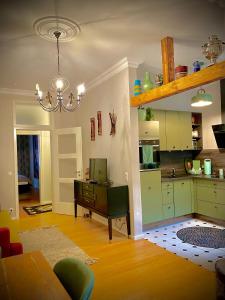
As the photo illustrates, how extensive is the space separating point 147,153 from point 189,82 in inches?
77.8

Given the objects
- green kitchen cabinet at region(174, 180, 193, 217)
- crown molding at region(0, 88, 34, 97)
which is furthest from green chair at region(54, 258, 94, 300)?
crown molding at region(0, 88, 34, 97)

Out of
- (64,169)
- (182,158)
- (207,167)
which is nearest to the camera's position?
(207,167)

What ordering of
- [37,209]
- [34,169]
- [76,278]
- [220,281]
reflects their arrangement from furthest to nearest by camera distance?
[34,169], [37,209], [220,281], [76,278]

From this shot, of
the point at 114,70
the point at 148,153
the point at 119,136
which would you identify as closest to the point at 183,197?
the point at 148,153

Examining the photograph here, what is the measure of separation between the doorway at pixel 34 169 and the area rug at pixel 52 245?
5.00 ft

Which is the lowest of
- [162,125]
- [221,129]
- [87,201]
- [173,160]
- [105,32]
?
[87,201]

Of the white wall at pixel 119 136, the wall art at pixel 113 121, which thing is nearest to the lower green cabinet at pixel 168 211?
the white wall at pixel 119 136

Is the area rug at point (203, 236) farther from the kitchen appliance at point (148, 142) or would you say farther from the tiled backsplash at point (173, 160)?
the tiled backsplash at point (173, 160)

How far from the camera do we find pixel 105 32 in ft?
8.87

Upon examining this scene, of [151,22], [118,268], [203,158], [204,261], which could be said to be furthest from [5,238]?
[203,158]

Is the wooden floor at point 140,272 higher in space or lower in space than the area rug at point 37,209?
lower

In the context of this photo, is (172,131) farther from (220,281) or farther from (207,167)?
(220,281)

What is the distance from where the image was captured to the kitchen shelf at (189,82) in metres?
2.32

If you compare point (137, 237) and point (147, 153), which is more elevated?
point (147, 153)
